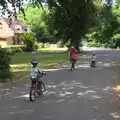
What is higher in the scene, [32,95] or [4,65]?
[4,65]

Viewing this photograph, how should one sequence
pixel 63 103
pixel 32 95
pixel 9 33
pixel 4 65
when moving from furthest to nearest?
pixel 9 33
pixel 4 65
pixel 32 95
pixel 63 103

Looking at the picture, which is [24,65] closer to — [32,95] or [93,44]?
[32,95]

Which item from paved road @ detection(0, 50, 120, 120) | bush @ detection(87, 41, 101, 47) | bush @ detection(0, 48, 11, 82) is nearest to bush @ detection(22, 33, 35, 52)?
bush @ detection(87, 41, 101, 47)

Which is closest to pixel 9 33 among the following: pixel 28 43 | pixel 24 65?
pixel 28 43

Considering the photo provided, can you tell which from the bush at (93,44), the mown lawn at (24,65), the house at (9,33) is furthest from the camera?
the bush at (93,44)

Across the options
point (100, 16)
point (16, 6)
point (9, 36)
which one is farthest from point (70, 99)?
point (9, 36)

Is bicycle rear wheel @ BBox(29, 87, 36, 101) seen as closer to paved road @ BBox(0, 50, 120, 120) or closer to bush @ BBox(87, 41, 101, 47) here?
paved road @ BBox(0, 50, 120, 120)

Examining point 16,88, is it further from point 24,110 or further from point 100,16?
point 100,16

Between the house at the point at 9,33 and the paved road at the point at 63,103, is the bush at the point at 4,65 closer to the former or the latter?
the paved road at the point at 63,103

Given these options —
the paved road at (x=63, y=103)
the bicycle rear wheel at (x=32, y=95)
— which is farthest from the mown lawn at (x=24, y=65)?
the bicycle rear wheel at (x=32, y=95)

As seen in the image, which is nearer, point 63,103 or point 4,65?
point 63,103

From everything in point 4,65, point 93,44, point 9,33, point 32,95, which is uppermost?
point 9,33

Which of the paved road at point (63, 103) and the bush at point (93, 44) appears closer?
the paved road at point (63, 103)

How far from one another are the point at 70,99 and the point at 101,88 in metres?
3.14
